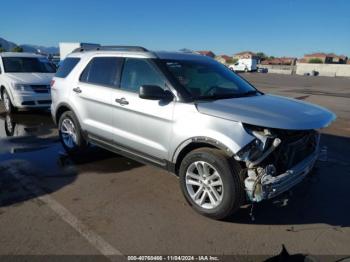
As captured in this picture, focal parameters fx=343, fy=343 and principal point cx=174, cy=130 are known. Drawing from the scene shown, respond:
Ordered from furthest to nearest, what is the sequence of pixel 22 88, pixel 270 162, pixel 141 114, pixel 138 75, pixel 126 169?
1. pixel 22 88
2. pixel 126 169
3. pixel 138 75
4. pixel 141 114
5. pixel 270 162

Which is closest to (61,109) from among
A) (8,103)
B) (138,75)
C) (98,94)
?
(98,94)

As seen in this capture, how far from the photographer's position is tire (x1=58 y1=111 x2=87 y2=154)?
5920mm

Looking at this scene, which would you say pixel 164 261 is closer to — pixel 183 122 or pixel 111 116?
pixel 183 122

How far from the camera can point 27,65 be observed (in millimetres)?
11094

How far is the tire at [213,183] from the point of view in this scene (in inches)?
144

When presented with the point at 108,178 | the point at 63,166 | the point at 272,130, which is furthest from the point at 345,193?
the point at 63,166

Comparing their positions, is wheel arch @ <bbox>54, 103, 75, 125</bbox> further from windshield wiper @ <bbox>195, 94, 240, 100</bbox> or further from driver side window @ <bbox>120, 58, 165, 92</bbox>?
windshield wiper @ <bbox>195, 94, 240, 100</bbox>

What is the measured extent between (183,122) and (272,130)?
1.03m

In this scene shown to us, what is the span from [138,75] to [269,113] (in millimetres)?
1935

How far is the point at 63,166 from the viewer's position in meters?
5.68

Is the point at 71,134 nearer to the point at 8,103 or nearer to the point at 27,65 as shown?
the point at 8,103

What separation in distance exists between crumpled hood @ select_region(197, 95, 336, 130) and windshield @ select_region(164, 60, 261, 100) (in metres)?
0.30

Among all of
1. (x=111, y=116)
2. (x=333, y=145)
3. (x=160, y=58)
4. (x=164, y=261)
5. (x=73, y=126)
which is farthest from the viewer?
(x=333, y=145)

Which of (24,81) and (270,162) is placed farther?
(24,81)
